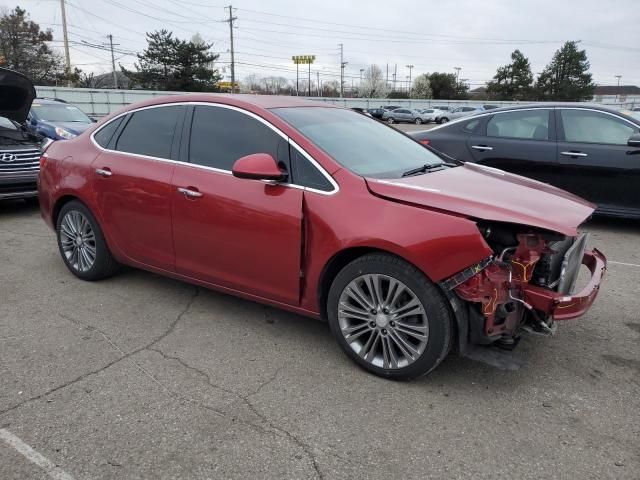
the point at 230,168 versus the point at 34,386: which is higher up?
the point at 230,168

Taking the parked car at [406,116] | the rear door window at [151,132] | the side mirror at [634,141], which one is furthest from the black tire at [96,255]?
the parked car at [406,116]

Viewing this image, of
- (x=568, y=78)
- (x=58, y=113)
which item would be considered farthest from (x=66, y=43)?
(x=568, y=78)

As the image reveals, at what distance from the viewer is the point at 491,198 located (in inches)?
119

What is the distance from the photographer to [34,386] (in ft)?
9.93

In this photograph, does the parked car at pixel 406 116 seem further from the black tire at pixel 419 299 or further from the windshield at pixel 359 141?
the black tire at pixel 419 299

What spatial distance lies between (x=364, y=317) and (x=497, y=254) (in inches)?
33.2

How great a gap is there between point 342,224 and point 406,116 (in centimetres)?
4456

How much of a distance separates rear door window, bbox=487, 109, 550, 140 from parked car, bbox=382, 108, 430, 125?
127 ft

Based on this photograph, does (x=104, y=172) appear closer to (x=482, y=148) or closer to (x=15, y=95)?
(x=15, y=95)

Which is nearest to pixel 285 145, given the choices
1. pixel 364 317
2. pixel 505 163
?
pixel 364 317

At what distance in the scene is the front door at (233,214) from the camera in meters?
3.33

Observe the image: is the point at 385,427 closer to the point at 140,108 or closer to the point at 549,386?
the point at 549,386

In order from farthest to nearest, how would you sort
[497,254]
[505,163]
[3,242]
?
[505,163]
[3,242]
[497,254]

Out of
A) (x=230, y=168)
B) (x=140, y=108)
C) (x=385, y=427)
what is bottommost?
(x=385, y=427)
